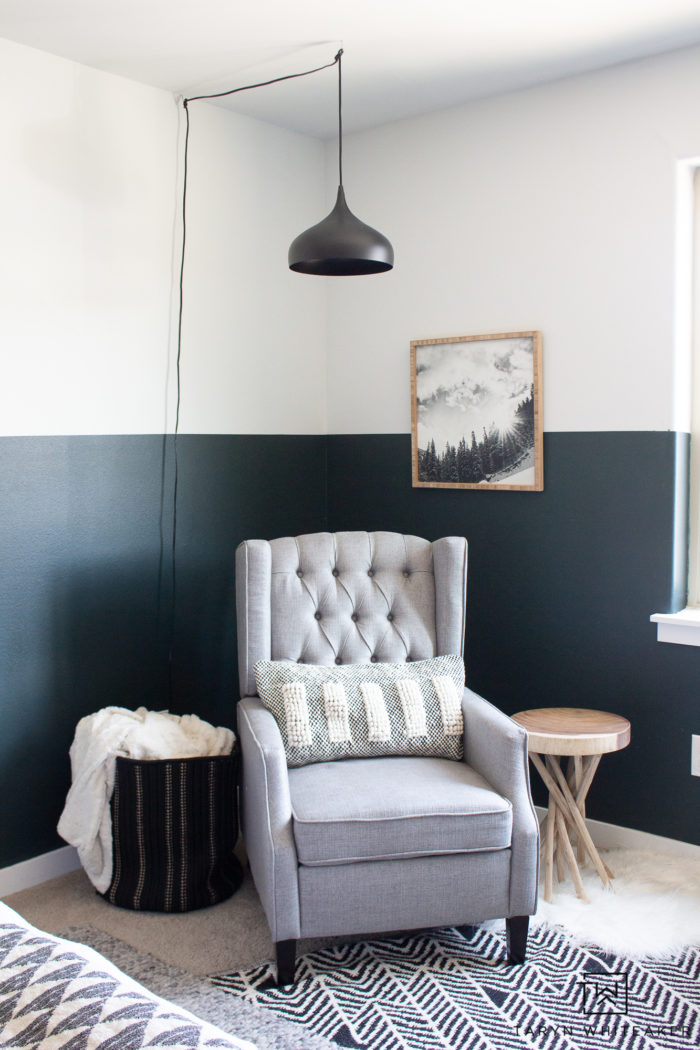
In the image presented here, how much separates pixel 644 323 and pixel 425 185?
104 cm

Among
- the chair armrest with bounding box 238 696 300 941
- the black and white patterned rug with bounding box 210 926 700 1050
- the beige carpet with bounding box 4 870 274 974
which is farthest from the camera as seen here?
the beige carpet with bounding box 4 870 274 974

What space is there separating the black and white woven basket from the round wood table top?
0.94m

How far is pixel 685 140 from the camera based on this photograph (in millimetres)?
2898

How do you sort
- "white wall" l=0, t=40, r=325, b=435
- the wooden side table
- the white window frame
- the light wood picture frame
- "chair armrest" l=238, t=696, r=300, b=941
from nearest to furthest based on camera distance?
"chair armrest" l=238, t=696, r=300, b=941
the wooden side table
"white wall" l=0, t=40, r=325, b=435
the white window frame
the light wood picture frame

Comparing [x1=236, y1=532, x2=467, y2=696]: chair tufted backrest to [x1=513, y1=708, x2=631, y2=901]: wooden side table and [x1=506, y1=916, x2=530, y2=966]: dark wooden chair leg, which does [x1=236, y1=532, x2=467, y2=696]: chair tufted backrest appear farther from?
[x1=506, y1=916, x2=530, y2=966]: dark wooden chair leg

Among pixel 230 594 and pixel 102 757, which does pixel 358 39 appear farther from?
pixel 102 757

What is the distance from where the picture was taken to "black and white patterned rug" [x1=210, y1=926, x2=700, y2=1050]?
84.5 inches

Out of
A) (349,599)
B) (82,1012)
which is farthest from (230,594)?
(82,1012)

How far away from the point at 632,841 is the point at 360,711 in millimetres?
1133

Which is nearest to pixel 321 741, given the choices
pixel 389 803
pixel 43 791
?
pixel 389 803

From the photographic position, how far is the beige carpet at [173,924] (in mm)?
2486

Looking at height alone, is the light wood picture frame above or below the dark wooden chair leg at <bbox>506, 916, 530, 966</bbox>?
above

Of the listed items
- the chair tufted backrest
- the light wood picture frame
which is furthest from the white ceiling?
the chair tufted backrest

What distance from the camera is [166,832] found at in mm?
2734
